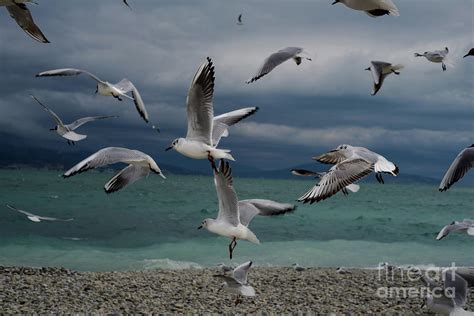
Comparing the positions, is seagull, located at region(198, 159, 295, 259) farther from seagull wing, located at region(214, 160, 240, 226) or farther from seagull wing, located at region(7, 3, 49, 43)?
seagull wing, located at region(7, 3, 49, 43)

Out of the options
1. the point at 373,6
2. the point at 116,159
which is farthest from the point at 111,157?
the point at 373,6

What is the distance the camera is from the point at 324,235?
22000 millimetres

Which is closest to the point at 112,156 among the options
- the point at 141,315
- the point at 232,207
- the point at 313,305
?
the point at 232,207

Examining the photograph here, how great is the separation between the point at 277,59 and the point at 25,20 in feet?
9.04

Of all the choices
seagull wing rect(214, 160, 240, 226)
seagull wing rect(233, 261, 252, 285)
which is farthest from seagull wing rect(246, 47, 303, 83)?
seagull wing rect(214, 160, 240, 226)

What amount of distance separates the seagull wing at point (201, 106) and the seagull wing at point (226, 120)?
656 mm

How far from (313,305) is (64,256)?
27.0 ft

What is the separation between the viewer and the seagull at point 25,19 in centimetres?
419

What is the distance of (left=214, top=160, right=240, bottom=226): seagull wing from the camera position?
406cm

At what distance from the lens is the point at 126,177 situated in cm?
536

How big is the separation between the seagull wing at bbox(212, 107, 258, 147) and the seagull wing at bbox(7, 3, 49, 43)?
1.54 m

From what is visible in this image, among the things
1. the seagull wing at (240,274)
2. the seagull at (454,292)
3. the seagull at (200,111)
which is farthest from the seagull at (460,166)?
the seagull at (200,111)

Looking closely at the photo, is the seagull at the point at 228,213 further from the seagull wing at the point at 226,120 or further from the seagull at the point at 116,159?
the seagull wing at the point at 226,120

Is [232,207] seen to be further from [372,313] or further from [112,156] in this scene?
[372,313]
